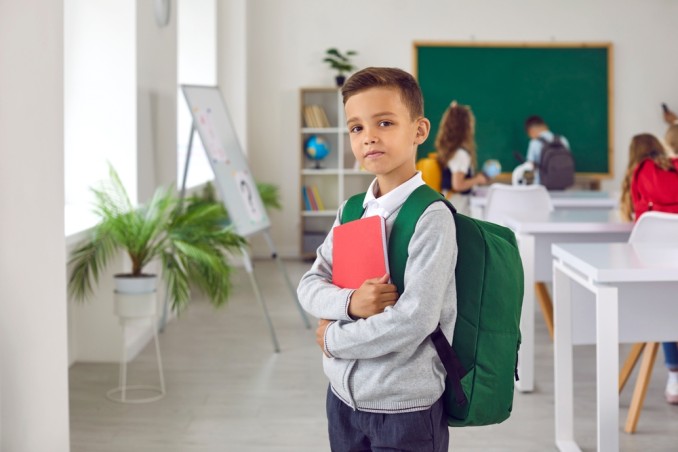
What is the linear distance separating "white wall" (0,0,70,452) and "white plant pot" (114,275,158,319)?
49.0 inches

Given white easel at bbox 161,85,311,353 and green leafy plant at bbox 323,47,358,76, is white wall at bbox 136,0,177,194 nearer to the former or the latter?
white easel at bbox 161,85,311,353

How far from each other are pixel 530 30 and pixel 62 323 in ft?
23.5

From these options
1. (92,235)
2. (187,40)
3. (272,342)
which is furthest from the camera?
(187,40)

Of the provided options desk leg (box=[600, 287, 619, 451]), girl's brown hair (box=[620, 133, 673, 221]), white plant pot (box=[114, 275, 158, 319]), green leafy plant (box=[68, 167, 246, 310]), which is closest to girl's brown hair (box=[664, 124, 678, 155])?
girl's brown hair (box=[620, 133, 673, 221])

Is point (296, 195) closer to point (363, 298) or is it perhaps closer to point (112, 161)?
point (112, 161)

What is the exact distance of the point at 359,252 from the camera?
1782mm

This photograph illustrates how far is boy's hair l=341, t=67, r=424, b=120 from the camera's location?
1.74 m

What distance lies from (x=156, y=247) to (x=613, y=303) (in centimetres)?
221

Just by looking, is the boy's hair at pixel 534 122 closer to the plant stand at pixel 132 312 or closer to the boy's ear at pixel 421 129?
the plant stand at pixel 132 312

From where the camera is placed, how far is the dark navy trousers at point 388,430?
1.75 meters

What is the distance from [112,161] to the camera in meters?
5.02

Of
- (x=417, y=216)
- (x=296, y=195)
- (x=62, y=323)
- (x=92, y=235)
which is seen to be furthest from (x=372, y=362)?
(x=296, y=195)

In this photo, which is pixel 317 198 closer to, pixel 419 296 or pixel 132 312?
pixel 132 312

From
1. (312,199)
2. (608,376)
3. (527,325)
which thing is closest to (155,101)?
(527,325)
